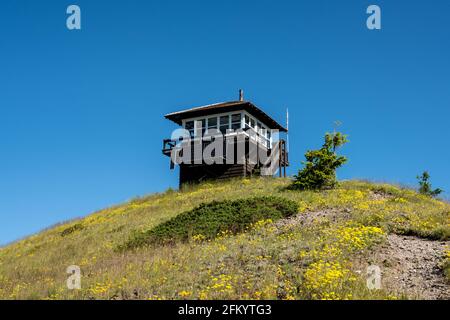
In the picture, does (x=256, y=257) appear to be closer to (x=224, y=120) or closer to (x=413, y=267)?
(x=413, y=267)

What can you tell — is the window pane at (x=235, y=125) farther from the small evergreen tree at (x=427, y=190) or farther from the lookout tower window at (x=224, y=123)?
the small evergreen tree at (x=427, y=190)

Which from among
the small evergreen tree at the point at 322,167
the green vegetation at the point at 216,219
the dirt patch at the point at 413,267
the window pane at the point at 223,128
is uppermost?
the window pane at the point at 223,128

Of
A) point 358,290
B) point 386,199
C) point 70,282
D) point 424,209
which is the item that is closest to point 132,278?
point 70,282

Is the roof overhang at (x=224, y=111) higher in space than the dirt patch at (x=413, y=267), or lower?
higher

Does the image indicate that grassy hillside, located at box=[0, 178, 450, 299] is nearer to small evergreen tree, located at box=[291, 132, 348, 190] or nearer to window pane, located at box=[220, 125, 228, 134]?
small evergreen tree, located at box=[291, 132, 348, 190]

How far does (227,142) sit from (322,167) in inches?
471

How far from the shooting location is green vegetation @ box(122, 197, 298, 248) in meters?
19.3

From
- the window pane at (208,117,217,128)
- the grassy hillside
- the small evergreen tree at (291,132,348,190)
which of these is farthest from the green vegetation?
the window pane at (208,117,217,128)

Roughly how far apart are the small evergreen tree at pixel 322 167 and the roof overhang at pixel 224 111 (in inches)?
432

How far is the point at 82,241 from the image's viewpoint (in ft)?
77.5

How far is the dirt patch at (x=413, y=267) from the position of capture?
439 inches

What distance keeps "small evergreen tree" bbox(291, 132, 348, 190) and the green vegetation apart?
474 cm

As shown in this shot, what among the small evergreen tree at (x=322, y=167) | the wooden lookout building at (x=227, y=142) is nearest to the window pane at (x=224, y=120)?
the wooden lookout building at (x=227, y=142)
